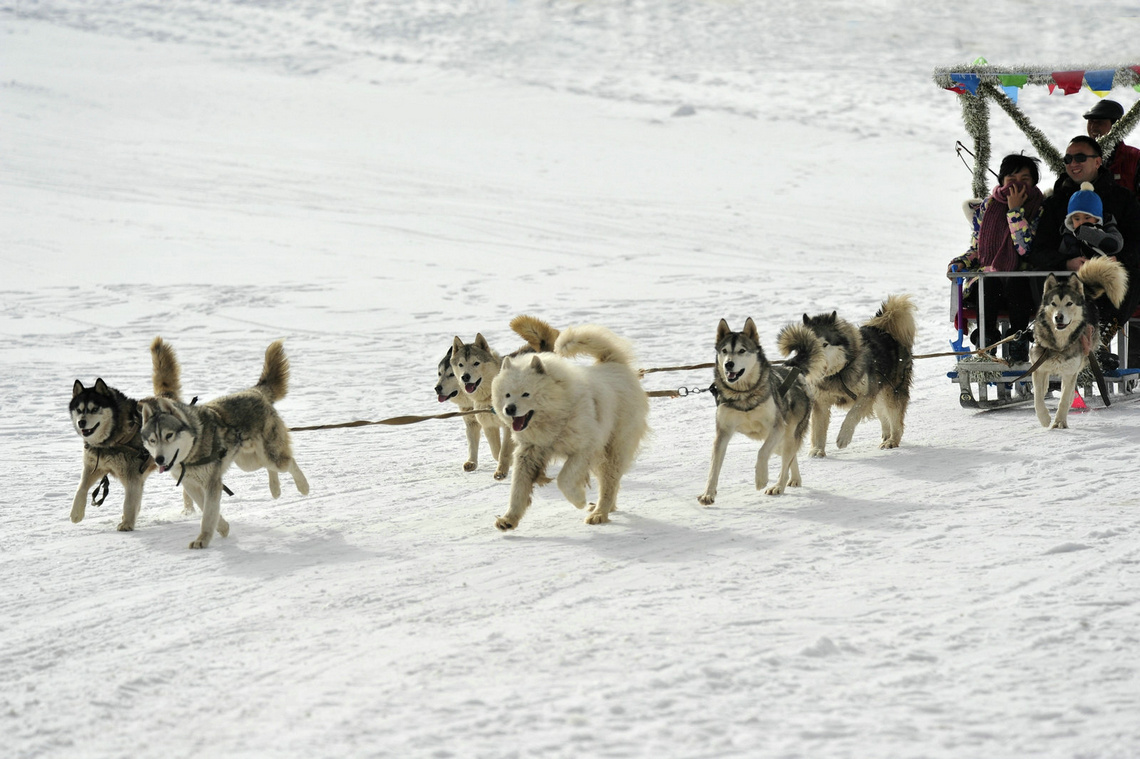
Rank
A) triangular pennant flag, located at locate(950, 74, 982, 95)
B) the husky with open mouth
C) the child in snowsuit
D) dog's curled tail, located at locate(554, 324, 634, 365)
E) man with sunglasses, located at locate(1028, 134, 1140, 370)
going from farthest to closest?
triangular pennant flag, located at locate(950, 74, 982, 95)
man with sunglasses, located at locate(1028, 134, 1140, 370)
the child in snowsuit
dog's curled tail, located at locate(554, 324, 634, 365)
the husky with open mouth

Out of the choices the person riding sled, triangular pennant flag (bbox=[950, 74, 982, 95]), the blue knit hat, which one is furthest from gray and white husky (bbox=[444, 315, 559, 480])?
triangular pennant flag (bbox=[950, 74, 982, 95])

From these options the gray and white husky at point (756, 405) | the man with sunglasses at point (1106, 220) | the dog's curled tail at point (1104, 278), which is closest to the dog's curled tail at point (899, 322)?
the dog's curled tail at point (1104, 278)

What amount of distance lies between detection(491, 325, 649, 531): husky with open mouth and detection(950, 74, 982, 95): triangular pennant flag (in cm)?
425

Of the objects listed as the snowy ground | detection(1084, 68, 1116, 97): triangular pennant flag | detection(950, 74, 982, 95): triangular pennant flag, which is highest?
detection(950, 74, 982, 95): triangular pennant flag

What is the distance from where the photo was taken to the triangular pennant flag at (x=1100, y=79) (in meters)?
7.56

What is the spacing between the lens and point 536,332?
6254mm

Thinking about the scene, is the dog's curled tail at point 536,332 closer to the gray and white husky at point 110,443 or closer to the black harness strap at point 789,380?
the black harness strap at point 789,380

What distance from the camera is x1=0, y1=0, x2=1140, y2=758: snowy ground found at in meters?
3.13

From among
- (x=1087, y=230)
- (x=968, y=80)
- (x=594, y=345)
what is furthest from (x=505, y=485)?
(x=968, y=80)

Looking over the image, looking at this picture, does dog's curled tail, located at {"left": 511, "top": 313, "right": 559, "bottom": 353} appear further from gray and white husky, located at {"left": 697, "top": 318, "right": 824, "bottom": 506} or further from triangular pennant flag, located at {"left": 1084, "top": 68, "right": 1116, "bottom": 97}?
triangular pennant flag, located at {"left": 1084, "top": 68, "right": 1116, "bottom": 97}

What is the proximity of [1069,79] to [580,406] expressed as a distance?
4674 millimetres

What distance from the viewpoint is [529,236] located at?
17.1 m

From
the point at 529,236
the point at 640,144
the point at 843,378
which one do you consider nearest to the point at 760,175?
the point at 640,144

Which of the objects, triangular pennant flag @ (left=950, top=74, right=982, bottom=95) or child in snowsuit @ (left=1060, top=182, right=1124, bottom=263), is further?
triangular pennant flag @ (left=950, top=74, right=982, bottom=95)
